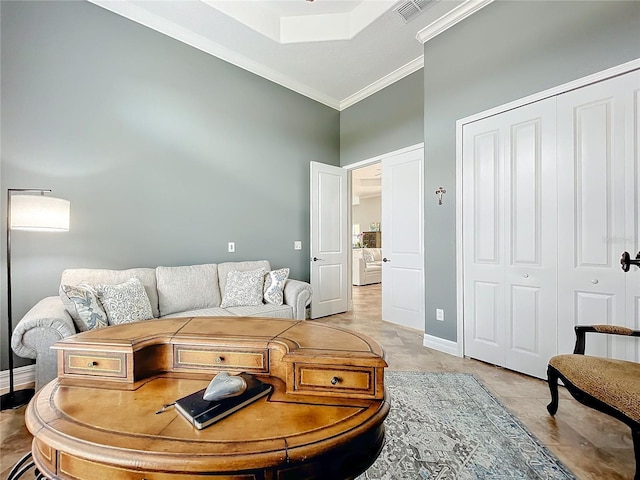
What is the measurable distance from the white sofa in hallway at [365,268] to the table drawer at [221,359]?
6.49 metres

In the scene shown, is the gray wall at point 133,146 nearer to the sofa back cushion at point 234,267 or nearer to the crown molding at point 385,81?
the sofa back cushion at point 234,267

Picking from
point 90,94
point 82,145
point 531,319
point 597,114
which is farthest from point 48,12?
point 531,319

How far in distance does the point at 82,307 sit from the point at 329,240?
297 cm

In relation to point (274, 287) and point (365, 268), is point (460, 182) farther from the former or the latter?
point (365, 268)

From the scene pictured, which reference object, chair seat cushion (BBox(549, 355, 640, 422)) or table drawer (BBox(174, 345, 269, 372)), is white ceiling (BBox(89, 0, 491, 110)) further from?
table drawer (BBox(174, 345, 269, 372))

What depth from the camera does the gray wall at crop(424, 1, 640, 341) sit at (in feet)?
6.64

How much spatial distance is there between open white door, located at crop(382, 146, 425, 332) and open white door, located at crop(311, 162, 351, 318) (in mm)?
718

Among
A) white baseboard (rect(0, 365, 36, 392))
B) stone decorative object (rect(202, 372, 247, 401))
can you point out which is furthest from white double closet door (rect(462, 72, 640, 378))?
white baseboard (rect(0, 365, 36, 392))

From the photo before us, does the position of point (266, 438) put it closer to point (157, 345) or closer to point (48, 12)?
point (157, 345)

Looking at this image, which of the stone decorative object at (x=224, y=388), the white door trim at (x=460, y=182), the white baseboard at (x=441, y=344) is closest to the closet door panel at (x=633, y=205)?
the white door trim at (x=460, y=182)

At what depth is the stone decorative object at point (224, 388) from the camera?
0.84m

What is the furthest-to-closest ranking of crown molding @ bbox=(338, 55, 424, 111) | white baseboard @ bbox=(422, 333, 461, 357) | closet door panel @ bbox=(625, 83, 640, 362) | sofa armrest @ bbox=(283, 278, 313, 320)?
crown molding @ bbox=(338, 55, 424, 111) → sofa armrest @ bbox=(283, 278, 313, 320) → white baseboard @ bbox=(422, 333, 461, 357) → closet door panel @ bbox=(625, 83, 640, 362)

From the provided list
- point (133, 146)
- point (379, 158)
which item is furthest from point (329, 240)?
point (133, 146)

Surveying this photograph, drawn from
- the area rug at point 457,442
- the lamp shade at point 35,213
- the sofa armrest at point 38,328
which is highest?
the lamp shade at point 35,213
